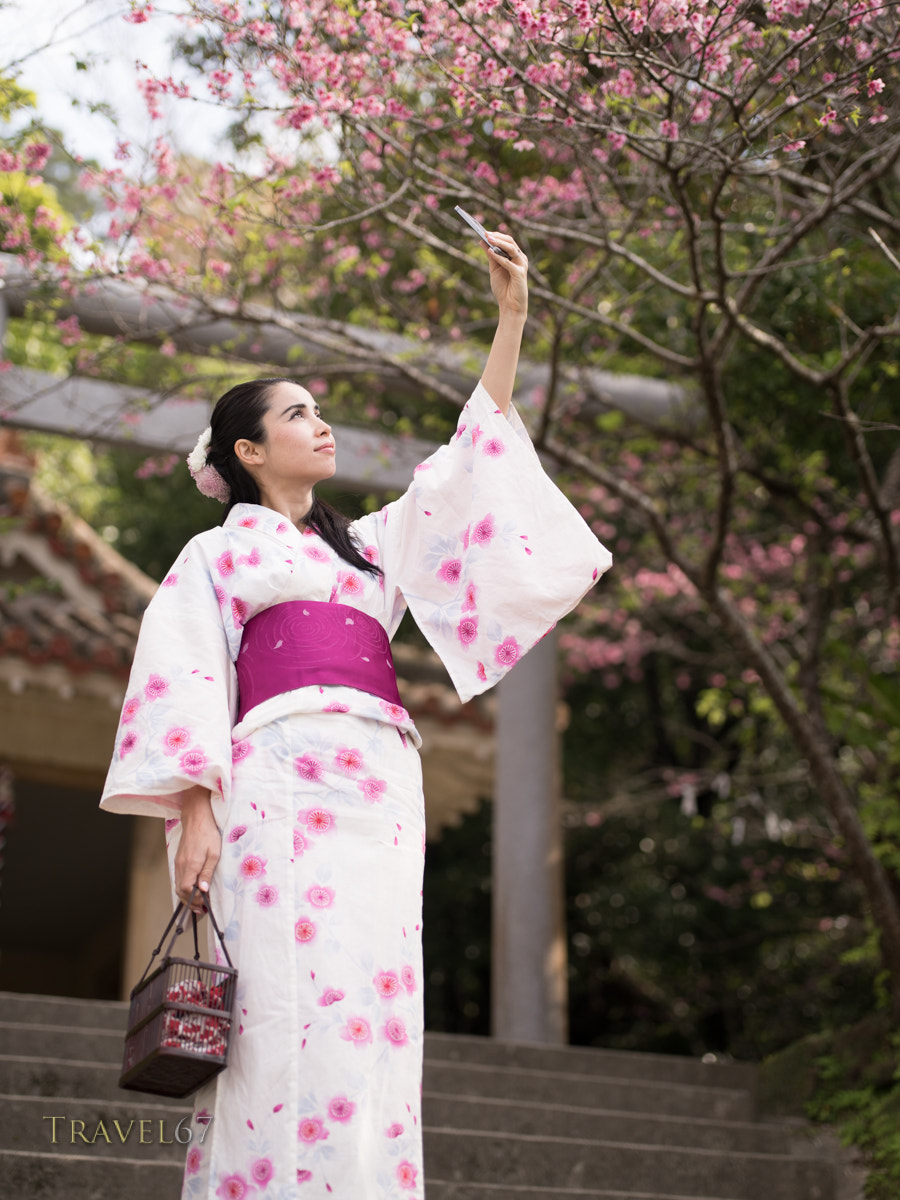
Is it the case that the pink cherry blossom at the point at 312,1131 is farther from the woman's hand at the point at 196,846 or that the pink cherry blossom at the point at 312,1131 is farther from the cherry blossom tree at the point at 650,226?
the cherry blossom tree at the point at 650,226

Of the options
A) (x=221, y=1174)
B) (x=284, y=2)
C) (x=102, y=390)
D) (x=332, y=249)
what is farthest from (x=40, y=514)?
(x=221, y=1174)

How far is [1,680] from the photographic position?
6.25 metres

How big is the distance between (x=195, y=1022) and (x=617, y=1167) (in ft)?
8.04

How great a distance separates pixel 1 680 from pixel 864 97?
4.68 m

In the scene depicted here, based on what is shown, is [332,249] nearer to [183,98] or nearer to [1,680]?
[183,98]

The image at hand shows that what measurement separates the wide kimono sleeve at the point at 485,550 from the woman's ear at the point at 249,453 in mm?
305

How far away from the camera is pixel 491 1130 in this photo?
14.1ft

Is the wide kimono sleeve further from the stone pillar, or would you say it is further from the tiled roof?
the stone pillar

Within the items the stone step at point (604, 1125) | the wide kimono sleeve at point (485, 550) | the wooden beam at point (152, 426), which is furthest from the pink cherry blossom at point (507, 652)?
the wooden beam at point (152, 426)

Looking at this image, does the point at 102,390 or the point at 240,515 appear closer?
the point at 240,515

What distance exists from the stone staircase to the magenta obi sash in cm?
157

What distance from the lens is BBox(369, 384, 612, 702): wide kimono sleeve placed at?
2.68 metres

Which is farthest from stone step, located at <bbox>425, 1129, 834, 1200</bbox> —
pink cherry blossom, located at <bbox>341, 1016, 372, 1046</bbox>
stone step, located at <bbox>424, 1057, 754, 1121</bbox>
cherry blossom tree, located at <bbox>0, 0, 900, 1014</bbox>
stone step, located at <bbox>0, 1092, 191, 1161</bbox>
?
pink cherry blossom, located at <bbox>341, 1016, 372, 1046</bbox>

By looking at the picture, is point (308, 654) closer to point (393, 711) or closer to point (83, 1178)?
point (393, 711)
